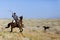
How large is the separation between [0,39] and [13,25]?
9169mm

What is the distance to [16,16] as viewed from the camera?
2962cm

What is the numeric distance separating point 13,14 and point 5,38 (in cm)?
773

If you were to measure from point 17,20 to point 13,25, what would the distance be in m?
1.30

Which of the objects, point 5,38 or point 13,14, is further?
point 13,14

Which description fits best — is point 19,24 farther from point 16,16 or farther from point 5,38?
point 5,38

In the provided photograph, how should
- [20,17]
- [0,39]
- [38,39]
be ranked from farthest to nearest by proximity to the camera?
[20,17]
[38,39]
[0,39]

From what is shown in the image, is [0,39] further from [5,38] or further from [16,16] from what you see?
[16,16]

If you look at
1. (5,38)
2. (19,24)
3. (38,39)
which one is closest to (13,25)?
(19,24)

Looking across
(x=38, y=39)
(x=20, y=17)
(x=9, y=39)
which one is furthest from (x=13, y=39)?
(x=20, y=17)

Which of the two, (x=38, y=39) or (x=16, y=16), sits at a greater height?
(x=16, y=16)

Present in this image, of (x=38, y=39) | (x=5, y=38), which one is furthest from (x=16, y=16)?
(x=5, y=38)

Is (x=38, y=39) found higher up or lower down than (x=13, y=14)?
lower down

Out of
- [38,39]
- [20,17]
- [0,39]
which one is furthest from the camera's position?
[20,17]

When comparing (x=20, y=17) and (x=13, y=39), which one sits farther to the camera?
(x=20, y=17)
